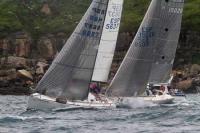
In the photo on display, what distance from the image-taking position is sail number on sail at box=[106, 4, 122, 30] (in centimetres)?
5909

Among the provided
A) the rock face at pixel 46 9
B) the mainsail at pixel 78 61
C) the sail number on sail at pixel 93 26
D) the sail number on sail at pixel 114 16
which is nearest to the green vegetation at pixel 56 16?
the rock face at pixel 46 9

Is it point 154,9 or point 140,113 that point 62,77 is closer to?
point 140,113

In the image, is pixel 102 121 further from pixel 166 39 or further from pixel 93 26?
pixel 166 39

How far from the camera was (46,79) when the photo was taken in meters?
54.8

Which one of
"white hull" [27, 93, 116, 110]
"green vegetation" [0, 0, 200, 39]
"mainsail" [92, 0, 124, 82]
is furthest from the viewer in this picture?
Result: "green vegetation" [0, 0, 200, 39]

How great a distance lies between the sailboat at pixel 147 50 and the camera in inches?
2421

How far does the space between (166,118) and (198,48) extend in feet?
263

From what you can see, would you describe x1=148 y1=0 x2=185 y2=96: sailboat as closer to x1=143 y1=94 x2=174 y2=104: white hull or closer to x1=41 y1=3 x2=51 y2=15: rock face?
x1=143 y1=94 x2=174 y2=104: white hull

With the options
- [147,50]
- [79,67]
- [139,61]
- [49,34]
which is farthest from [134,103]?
[49,34]

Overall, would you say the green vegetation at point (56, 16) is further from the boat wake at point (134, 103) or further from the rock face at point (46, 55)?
the boat wake at point (134, 103)

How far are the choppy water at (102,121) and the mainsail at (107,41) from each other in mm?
4951

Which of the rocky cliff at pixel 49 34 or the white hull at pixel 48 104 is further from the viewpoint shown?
the rocky cliff at pixel 49 34

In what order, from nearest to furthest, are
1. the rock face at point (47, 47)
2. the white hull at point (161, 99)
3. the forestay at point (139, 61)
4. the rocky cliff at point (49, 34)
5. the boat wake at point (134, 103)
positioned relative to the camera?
the boat wake at point (134, 103), the forestay at point (139, 61), the white hull at point (161, 99), the rocky cliff at point (49, 34), the rock face at point (47, 47)

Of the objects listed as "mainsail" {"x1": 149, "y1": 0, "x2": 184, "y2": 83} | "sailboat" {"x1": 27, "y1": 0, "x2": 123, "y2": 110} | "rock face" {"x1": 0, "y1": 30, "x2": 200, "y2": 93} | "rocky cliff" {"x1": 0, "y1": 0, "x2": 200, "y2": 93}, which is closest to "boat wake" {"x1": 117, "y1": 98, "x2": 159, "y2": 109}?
"sailboat" {"x1": 27, "y1": 0, "x2": 123, "y2": 110}
